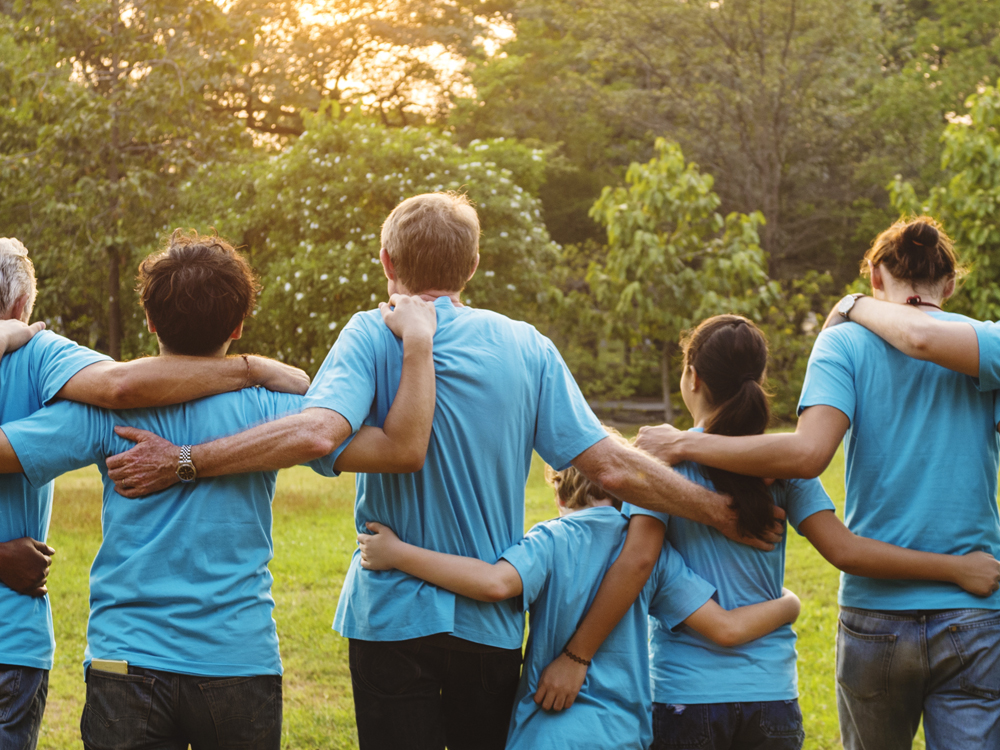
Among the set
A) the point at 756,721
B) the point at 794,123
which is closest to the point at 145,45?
the point at 756,721

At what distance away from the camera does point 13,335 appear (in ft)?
7.56

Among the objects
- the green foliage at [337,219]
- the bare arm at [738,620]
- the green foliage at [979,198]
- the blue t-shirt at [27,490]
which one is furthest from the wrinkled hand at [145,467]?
the green foliage at [979,198]

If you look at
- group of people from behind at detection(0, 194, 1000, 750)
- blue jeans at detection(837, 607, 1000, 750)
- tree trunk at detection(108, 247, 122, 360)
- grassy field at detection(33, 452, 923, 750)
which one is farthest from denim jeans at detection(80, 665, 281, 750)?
tree trunk at detection(108, 247, 122, 360)

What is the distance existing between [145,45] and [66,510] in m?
6.80

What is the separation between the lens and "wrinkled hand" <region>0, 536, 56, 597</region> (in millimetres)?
2232

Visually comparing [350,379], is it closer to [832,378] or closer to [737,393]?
[737,393]

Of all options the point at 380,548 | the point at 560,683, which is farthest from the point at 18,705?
the point at 560,683

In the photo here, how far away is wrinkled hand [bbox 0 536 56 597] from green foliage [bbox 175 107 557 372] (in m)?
10.8

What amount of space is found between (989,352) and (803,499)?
0.58m

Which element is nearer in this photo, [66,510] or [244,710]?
[244,710]

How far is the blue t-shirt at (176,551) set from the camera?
2127mm

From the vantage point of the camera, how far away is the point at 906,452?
8.04 feet

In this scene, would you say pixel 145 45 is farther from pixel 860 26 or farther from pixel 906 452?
pixel 860 26

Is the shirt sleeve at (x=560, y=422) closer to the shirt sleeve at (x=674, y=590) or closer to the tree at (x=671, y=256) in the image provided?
the shirt sleeve at (x=674, y=590)
